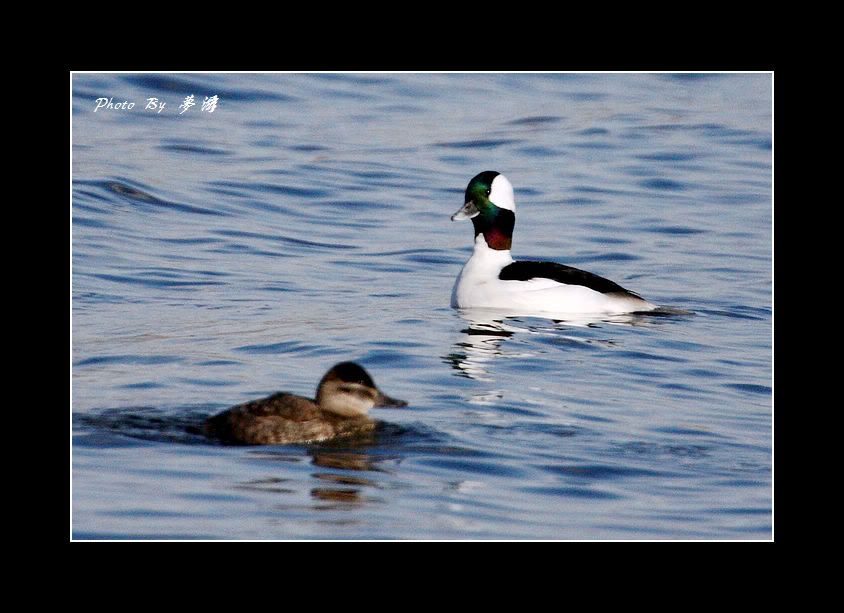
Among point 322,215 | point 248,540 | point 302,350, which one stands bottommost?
point 248,540

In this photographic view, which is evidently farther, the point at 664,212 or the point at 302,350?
the point at 664,212

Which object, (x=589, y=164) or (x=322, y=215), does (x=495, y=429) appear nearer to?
(x=322, y=215)

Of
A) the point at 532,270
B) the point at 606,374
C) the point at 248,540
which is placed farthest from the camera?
the point at 532,270

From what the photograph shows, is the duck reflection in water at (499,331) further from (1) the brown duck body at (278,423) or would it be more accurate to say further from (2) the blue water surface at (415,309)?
(1) the brown duck body at (278,423)

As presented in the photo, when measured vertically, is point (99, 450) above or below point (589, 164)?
below

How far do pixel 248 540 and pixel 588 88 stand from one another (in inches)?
844

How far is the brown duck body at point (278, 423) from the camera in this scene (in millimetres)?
8266

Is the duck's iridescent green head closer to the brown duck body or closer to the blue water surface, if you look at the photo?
the blue water surface

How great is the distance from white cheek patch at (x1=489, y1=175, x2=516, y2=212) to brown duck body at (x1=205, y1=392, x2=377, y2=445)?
6563 millimetres

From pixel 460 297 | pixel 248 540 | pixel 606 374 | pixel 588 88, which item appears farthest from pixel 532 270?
pixel 588 88

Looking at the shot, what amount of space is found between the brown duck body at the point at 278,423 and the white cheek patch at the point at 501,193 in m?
6.56

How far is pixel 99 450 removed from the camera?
8125mm

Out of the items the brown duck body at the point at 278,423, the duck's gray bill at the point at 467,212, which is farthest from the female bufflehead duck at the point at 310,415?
the duck's gray bill at the point at 467,212

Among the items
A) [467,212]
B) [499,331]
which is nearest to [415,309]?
[499,331]
